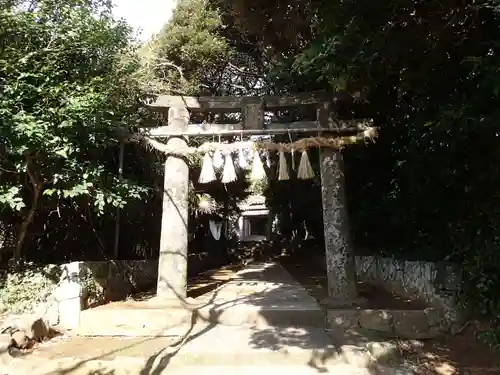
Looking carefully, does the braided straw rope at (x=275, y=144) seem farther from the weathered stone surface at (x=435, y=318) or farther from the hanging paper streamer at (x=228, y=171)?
the weathered stone surface at (x=435, y=318)

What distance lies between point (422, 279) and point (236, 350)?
13.7 feet

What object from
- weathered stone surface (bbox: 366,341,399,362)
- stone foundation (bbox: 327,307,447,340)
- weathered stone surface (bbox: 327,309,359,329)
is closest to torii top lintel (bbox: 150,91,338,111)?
weathered stone surface (bbox: 327,309,359,329)

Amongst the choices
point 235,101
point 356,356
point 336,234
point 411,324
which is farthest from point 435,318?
point 235,101

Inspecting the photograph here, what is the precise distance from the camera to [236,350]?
6004 mm

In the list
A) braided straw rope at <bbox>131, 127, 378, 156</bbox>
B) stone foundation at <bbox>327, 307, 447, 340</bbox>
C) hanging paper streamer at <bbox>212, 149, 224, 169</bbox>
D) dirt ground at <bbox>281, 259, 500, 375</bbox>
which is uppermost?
braided straw rope at <bbox>131, 127, 378, 156</bbox>

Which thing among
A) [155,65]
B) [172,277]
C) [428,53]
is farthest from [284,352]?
[155,65]

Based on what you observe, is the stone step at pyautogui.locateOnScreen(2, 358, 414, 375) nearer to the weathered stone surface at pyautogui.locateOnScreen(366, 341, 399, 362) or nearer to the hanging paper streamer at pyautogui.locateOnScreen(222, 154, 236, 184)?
the weathered stone surface at pyautogui.locateOnScreen(366, 341, 399, 362)

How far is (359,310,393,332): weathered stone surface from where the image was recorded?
7074 mm

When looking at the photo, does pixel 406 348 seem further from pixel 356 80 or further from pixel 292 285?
pixel 292 285

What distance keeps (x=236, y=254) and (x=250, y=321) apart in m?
17.9

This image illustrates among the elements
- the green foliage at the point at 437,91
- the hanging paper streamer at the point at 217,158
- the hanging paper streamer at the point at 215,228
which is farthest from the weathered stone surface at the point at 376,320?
the hanging paper streamer at the point at 215,228

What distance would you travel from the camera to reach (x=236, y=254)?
25453 millimetres

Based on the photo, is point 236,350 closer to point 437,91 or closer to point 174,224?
point 174,224

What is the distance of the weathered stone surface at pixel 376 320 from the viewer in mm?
7074
